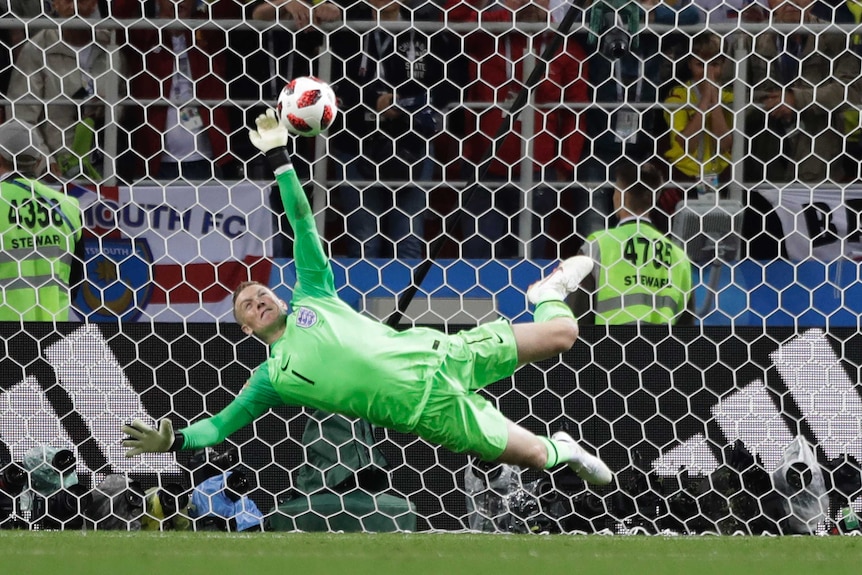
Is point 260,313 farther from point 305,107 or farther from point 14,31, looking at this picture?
point 14,31

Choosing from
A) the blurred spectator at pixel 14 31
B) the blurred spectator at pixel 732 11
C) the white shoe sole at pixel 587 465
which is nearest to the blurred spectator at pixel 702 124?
the blurred spectator at pixel 732 11

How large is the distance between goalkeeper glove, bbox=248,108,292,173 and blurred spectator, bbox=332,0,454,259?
1.44m

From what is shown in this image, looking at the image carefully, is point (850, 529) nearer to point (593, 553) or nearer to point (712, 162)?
point (593, 553)

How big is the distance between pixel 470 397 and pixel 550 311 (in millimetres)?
426

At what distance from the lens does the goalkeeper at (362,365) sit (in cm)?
426

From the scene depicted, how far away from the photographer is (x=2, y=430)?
501 centimetres

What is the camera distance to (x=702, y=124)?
5820 millimetres

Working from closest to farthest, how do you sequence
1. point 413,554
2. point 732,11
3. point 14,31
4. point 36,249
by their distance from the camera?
point 413,554
point 36,249
point 14,31
point 732,11

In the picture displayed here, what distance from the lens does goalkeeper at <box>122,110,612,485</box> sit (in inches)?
168

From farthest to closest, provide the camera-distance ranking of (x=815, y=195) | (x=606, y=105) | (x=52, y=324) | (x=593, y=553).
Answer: (x=815, y=195), (x=606, y=105), (x=52, y=324), (x=593, y=553)

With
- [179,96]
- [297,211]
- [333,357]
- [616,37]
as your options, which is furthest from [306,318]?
[179,96]

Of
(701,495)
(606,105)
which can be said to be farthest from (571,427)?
(606,105)

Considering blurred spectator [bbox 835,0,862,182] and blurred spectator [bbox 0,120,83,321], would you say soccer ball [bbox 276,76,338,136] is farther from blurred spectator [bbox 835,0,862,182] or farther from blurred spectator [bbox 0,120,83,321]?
blurred spectator [bbox 835,0,862,182]

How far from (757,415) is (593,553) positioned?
1260 millimetres
